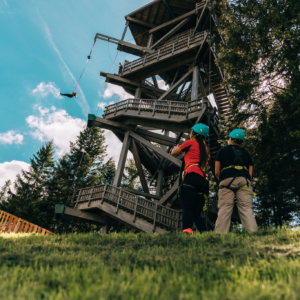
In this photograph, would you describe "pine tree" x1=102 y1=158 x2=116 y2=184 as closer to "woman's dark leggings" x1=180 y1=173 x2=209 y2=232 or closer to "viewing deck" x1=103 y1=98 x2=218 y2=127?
"viewing deck" x1=103 y1=98 x2=218 y2=127

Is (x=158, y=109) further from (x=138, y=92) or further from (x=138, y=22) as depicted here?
(x=138, y=22)

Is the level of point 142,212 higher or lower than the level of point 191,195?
higher

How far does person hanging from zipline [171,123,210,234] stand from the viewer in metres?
4.80

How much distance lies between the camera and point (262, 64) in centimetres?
981

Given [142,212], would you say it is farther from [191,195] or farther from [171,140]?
[191,195]

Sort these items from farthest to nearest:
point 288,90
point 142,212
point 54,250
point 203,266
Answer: point 142,212, point 288,90, point 54,250, point 203,266

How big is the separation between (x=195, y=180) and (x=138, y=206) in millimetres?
7019

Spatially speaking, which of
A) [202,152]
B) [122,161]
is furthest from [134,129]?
[202,152]

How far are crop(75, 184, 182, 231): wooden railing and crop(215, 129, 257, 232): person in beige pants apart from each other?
6145mm

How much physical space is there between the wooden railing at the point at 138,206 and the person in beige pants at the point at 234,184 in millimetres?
6145

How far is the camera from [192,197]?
→ 4.82m

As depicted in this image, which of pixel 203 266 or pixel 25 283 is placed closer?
pixel 25 283

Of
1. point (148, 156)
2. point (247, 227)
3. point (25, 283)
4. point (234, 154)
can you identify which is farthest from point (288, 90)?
point (148, 156)

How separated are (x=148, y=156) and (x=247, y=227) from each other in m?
13.2
